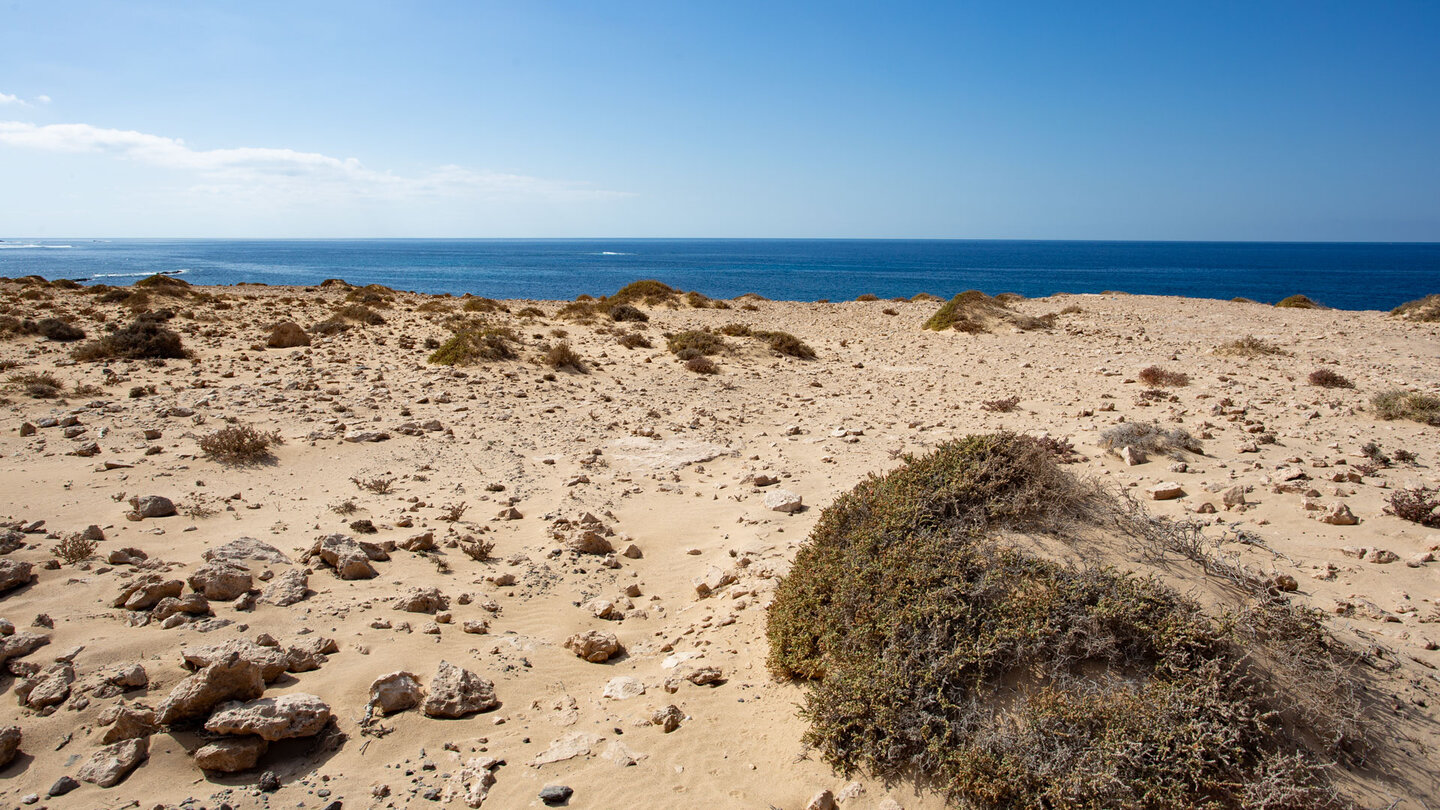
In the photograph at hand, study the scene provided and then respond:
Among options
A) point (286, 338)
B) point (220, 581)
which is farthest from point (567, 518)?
point (286, 338)

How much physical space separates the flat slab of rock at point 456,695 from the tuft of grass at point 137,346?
14.5 metres

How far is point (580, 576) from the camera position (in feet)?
20.7

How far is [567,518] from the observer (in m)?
7.40

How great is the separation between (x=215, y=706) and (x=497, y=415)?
7716 mm

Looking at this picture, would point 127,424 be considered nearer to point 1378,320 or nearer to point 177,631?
point 177,631

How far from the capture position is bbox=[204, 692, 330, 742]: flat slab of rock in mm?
3650

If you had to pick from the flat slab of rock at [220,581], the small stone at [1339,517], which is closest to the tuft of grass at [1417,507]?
the small stone at [1339,517]

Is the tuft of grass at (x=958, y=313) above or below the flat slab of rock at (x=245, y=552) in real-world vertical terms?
above

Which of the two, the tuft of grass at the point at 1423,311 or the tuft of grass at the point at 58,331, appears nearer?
the tuft of grass at the point at 58,331

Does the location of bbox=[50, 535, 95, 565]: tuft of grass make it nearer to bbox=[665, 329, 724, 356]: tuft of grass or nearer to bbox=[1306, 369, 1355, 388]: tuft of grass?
bbox=[665, 329, 724, 356]: tuft of grass

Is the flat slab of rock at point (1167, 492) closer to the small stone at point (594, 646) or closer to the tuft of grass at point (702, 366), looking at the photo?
the small stone at point (594, 646)

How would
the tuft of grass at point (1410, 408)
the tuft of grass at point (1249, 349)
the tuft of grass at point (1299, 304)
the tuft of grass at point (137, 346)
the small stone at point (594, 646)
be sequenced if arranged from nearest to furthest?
1. the small stone at point (594, 646)
2. the tuft of grass at point (1410, 408)
3. the tuft of grass at point (137, 346)
4. the tuft of grass at point (1249, 349)
5. the tuft of grass at point (1299, 304)

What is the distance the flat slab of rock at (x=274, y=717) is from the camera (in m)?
3.65

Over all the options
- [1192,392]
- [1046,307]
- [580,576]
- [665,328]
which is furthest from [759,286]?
[580,576]
